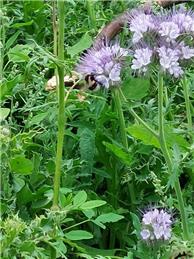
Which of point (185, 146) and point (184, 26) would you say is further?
point (185, 146)

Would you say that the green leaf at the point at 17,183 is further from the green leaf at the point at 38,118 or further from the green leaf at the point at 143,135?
the green leaf at the point at 143,135

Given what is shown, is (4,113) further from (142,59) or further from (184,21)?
(184,21)

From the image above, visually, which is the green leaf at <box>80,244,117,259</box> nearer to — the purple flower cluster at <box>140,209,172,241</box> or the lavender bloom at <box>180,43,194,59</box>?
the purple flower cluster at <box>140,209,172,241</box>

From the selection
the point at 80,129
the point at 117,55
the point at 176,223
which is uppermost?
the point at 117,55

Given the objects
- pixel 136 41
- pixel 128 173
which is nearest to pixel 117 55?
pixel 136 41

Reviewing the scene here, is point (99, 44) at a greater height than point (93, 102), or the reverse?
point (99, 44)

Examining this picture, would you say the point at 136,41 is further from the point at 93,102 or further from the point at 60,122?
the point at 93,102

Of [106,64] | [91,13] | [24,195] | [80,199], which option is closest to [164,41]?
[106,64]
